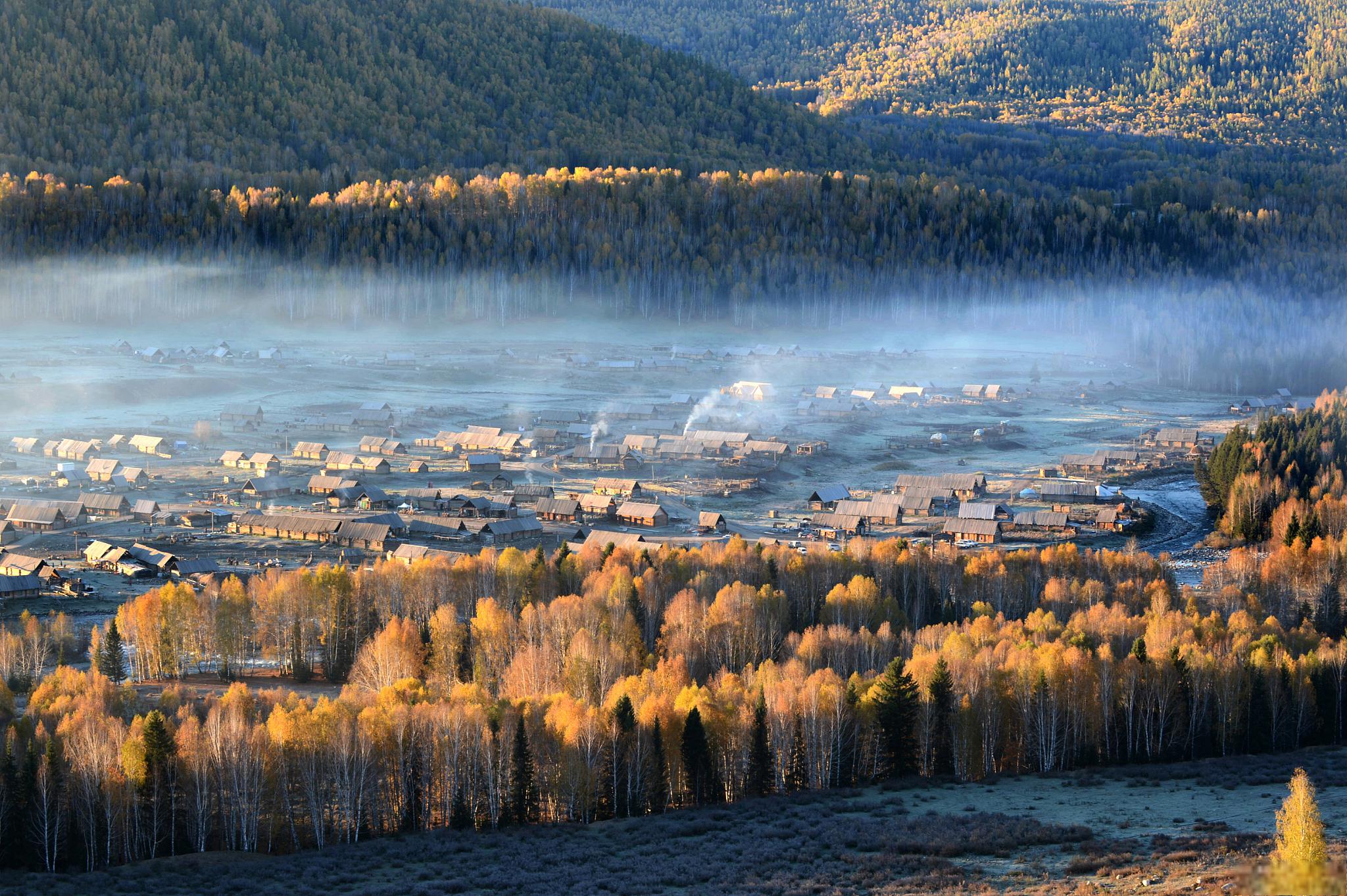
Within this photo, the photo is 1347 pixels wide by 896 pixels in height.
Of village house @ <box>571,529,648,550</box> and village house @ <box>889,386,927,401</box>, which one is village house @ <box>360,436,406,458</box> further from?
village house @ <box>889,386,927,401</box>

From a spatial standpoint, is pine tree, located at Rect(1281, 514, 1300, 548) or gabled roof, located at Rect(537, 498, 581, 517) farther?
gabled roof, located at Rect(537, 498, 581, 517)

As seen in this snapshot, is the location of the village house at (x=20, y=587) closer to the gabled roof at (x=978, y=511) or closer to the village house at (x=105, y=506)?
the village house at (x=105, y=506)

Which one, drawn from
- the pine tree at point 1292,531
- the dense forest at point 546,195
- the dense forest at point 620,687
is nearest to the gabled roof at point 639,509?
the dense forest at point 620,687

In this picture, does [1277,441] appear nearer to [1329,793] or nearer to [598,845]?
[1329,793]

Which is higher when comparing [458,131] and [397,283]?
[458,131]

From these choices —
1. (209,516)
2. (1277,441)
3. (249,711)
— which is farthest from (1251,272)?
(249,711)

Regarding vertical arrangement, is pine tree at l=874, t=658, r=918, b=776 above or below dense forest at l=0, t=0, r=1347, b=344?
below

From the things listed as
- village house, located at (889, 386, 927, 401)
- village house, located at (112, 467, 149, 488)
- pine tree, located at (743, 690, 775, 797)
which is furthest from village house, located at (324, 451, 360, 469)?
pine tree, located at (743, 690, 775, 797)
